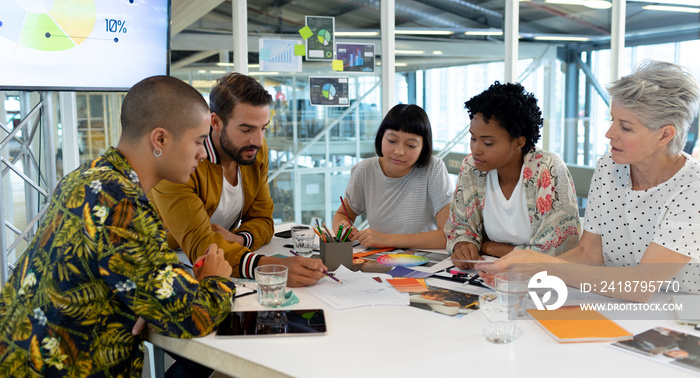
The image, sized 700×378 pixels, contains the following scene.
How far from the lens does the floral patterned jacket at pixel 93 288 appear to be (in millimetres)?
1278

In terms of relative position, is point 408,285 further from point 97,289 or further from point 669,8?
point 669,8

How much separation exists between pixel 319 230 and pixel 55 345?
2.97ft

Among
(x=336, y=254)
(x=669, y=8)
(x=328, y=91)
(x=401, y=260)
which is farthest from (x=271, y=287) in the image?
(x=669, y=8)

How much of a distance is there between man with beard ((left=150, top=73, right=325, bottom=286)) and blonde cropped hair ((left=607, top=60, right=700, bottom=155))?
106cm

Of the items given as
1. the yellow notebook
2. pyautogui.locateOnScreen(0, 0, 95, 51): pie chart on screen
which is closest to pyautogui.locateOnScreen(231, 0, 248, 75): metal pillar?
pyautogui.locateOnScreen(0, 0, 95, 51): pie chart on screen

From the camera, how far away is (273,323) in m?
1.42

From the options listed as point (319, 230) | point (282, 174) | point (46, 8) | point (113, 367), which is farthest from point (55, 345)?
point (282, 174)

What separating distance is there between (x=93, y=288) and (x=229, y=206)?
1026mm

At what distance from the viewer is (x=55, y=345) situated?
128cm

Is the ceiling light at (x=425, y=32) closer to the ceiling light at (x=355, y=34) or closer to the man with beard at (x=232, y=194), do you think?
the ceiling light at (x=355, y=34)

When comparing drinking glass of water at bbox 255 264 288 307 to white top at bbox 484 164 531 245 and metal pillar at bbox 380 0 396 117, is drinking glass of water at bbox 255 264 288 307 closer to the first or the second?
white top at bbox 484 164 531 245

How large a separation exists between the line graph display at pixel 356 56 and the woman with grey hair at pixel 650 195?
3013mm

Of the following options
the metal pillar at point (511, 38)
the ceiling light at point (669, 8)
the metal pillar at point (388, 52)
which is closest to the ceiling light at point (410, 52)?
the metal pillar at point (388, 52)

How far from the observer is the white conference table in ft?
3.80
